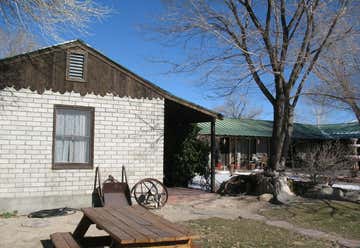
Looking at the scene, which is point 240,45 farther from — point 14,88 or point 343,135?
point 343,135

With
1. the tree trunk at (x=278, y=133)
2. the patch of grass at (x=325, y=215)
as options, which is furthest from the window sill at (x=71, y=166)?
the tree trunk at (x=278, y=133)

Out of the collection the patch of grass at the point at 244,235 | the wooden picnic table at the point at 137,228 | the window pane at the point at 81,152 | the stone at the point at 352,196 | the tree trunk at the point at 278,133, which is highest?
the tree trunk at the point at 278,133

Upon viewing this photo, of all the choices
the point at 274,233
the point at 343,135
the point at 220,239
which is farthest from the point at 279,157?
the point at 343,135

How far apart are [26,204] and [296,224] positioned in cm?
657

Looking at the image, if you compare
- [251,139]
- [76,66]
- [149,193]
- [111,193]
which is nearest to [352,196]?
[149,193]

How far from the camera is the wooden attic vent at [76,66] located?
11.1m

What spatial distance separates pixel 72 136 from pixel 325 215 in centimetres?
694

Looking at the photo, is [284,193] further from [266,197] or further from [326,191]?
[326,191]

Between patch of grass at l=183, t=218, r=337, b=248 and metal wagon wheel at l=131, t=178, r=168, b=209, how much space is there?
2.23m

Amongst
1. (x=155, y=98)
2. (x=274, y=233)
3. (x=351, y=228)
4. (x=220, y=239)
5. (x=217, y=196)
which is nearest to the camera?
(x=220, y=239)

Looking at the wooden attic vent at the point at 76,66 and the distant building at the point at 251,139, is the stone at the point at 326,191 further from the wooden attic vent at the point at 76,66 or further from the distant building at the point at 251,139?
the distant building at the point at 251,139

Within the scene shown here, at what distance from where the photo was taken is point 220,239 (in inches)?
318

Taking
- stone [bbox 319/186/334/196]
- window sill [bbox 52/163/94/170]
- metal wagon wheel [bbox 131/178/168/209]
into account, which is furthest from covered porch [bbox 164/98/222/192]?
stone [bbox 319/186/334/196]

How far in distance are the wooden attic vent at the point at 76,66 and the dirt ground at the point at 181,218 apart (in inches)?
140
